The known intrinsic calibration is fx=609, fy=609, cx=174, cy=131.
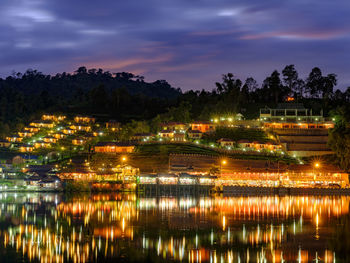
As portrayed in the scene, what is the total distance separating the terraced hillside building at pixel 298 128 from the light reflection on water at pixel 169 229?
30.6m

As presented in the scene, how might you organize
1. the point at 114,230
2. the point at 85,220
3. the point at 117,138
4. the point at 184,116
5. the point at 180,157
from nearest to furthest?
the point at 114,230 < the point at 85,220 < the point at 180,157 < the point at 117,138 < the point at 184,116

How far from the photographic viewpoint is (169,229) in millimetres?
56969

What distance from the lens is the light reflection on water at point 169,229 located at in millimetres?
45656

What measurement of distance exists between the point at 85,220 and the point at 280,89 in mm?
98934

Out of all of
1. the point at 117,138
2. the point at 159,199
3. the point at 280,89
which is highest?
the point at 280,89

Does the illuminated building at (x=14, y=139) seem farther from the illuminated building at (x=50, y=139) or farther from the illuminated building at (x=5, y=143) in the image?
the illuminated building at (x=50, y=139)

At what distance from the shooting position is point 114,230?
55875 millimetres

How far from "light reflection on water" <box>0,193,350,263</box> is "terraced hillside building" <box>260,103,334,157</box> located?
30625 mm

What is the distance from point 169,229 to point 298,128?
7050 centimetres

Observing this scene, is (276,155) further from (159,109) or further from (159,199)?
(159,109)

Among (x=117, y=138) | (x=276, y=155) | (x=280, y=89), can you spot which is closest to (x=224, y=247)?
(x=276, y=155)

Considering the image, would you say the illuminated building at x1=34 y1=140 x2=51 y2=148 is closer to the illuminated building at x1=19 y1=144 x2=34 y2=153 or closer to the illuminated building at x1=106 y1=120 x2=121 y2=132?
the illuminated building at x1=19 y1=144 x2=34 y2=153

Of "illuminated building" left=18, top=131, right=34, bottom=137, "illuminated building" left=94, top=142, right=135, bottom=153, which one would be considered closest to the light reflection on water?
"illuminated building" left=94, top=142, right=135, bottom=153

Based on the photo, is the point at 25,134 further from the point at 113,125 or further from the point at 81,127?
the point at 113,125
